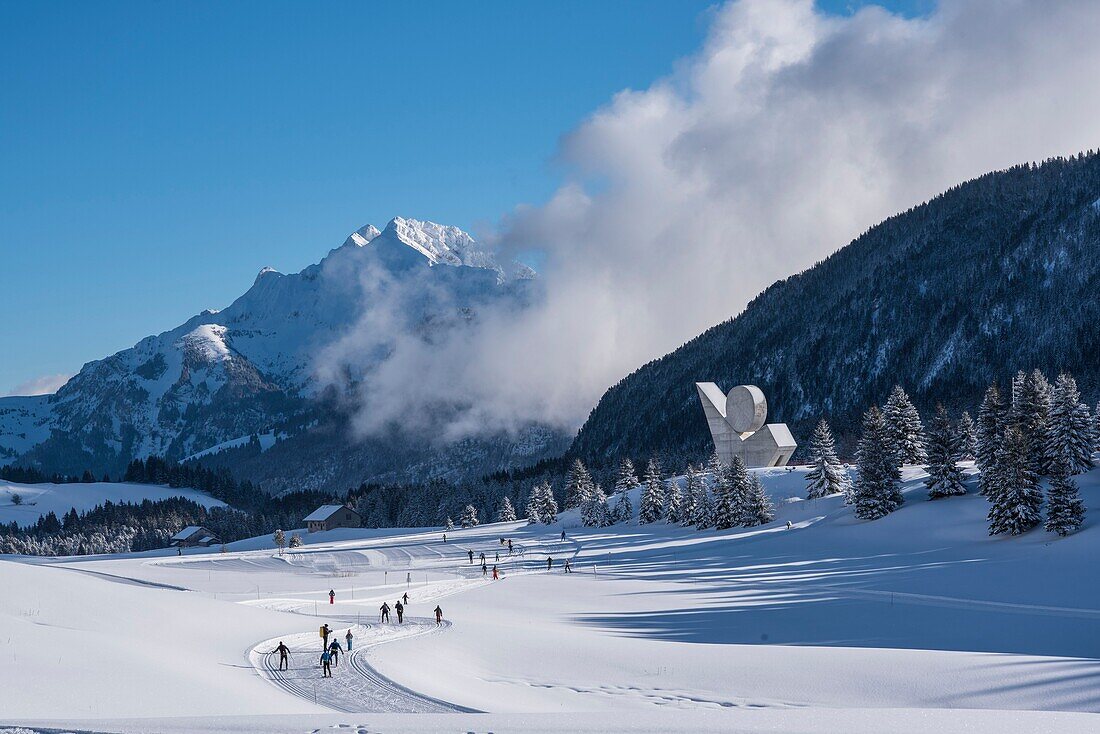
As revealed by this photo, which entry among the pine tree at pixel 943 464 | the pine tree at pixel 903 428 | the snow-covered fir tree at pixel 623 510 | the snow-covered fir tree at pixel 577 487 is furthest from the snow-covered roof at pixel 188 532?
the pine tree at pixel 943 464

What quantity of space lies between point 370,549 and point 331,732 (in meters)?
72.2

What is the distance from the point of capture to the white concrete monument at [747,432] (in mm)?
87625

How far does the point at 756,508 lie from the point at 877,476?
40.7 feet

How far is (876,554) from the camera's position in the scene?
169ft

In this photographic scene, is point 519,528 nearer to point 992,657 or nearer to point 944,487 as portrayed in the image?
point 944,487

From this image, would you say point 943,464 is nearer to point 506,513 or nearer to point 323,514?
point 506,513

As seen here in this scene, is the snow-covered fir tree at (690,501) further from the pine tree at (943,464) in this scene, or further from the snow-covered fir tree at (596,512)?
the pine tree at (943,464)

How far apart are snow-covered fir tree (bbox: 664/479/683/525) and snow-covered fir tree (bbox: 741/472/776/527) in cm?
921

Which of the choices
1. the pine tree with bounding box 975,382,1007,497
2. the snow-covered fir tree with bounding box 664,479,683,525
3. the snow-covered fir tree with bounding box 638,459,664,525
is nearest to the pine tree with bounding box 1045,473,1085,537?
the pine tree with bounding box 975,382,1007,497

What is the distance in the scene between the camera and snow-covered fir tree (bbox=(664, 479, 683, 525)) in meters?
79.7

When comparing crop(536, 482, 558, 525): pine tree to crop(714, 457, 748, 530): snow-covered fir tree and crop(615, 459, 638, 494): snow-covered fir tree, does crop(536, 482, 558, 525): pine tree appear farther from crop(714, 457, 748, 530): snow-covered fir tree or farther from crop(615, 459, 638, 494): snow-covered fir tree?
crop(714, 457, 748, 530): snow-covered fir tree

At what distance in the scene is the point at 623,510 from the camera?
92.9 m

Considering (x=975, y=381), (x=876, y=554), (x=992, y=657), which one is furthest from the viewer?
(x=975, y=381)

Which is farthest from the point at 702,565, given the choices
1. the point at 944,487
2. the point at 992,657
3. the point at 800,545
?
the point at 992,657
